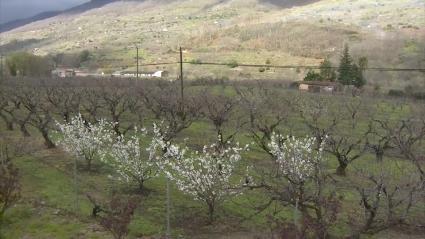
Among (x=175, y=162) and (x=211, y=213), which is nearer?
(x=211, y=213)

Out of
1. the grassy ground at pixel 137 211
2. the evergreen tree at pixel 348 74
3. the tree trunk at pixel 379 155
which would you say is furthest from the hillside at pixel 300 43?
the grassy ground at pixel 137 211

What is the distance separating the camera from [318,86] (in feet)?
263

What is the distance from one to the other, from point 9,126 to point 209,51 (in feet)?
427

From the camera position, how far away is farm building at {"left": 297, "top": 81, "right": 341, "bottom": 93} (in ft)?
254

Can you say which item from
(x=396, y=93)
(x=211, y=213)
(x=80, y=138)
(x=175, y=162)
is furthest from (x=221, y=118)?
(x=396, y=93)

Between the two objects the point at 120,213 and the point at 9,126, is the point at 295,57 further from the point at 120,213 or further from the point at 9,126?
the point at 120,213

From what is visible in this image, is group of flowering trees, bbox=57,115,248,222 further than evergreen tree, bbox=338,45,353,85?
No

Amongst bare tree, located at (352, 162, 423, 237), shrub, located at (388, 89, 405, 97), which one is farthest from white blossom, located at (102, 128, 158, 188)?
shrub, located at (388, 89, 405, 97)

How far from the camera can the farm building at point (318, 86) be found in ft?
254

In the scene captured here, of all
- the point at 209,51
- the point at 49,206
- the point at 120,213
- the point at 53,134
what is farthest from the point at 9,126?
the point at 209,51

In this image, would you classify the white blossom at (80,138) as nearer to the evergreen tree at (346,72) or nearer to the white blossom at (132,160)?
the white blossom at (132,160)

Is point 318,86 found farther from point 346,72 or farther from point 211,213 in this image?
point 211,213

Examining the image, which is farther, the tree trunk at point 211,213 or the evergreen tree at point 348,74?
the evergreen tree at point 348,74

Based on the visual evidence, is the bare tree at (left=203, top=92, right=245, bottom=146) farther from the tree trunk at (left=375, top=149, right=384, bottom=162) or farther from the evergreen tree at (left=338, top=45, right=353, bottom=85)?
the evergreen tree at (left=338, top=45, right=353, bottom=85)
